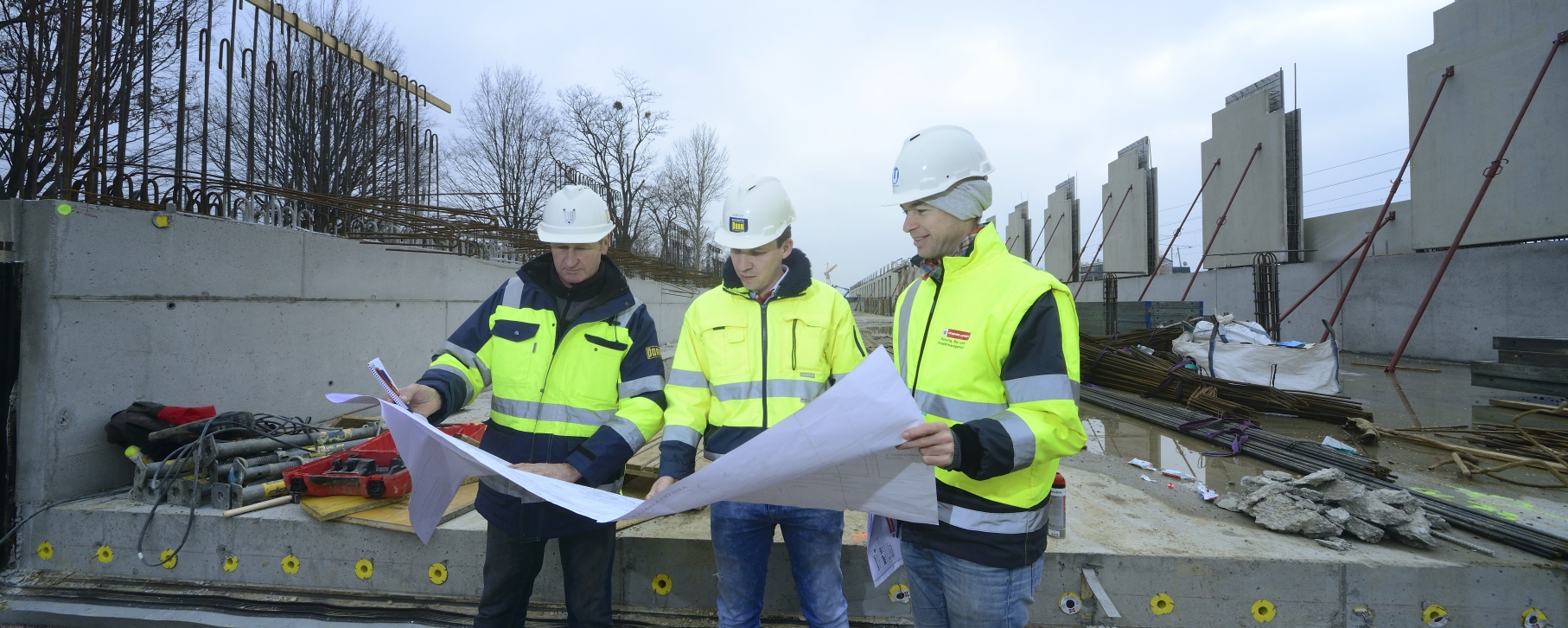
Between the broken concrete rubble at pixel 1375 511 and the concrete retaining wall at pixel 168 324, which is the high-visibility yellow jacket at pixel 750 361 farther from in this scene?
the concrete retaining wall at pixel 168 324

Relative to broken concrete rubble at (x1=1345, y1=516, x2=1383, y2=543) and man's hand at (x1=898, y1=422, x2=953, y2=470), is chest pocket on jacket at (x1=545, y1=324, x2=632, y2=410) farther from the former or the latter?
broken concrete rubble at (x1=1345, y1=516, x2=1383, y2=543)

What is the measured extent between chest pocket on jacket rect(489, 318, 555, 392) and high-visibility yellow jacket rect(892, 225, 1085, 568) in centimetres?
147

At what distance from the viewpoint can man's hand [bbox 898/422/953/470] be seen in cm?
153

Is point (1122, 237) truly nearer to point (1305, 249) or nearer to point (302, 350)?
point (1305, 249)

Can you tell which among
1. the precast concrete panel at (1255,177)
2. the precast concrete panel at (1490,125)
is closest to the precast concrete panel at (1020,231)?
the precast concrete panel at (1255,177)

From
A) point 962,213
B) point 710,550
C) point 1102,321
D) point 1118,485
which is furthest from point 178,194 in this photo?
point 1102,321

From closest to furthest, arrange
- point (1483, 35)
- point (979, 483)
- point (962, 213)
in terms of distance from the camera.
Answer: point (979, 483) → point (962, 213) → point (1483, 35)

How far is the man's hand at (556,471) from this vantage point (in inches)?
91.8

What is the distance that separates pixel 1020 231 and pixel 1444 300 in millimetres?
24749

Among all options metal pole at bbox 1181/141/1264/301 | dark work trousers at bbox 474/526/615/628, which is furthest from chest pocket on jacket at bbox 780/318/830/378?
metal pole at bbox 1181/141/1264/301

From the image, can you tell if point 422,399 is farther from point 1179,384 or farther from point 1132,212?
point 1132,212

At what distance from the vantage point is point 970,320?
6.09 ft

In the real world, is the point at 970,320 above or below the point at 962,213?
below

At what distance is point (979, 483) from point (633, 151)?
21772 mm
